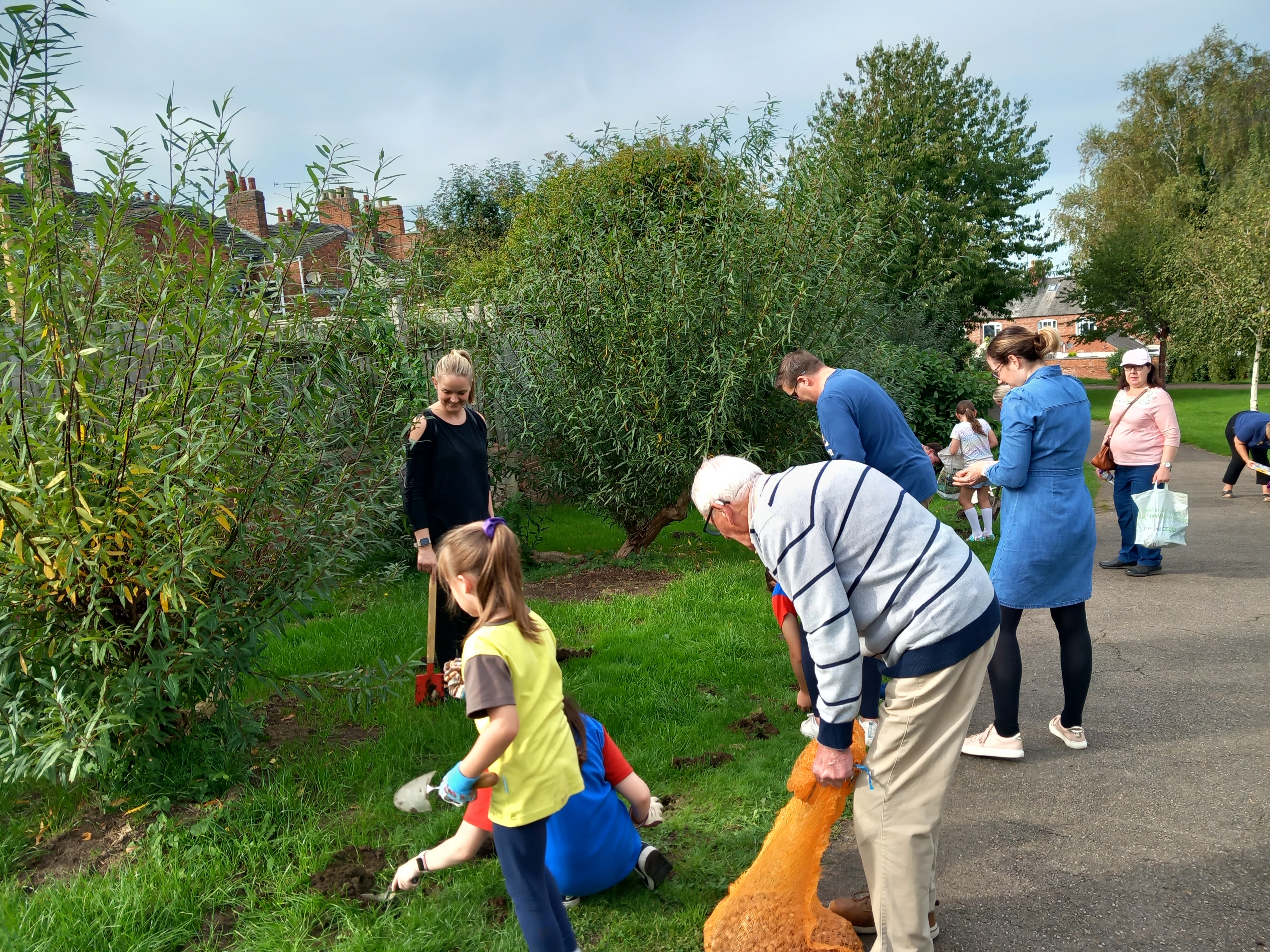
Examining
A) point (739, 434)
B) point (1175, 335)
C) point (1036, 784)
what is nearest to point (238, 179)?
point (1036, 784)

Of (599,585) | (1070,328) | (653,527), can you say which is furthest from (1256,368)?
(1070,328)

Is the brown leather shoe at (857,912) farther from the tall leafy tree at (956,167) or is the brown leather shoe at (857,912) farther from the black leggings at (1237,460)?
the tall leafy tree at (956,167)

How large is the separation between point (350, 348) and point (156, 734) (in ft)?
5.92

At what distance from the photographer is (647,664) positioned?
5.55 metres

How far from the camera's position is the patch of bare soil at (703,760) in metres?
4.19

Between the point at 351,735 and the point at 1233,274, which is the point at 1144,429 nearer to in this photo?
the point at 351,735

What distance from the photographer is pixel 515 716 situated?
8.11 feet

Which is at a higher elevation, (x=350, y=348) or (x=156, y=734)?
(x=350, y=348)

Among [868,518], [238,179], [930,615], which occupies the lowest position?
[930,615]

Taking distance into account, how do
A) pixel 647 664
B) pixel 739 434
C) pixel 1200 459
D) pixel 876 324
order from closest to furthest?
pixel 647 664 < pixel 739 434 < pixel 876 324 < pixel 1200 459

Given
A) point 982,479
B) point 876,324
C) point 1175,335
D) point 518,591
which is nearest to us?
point 518,591

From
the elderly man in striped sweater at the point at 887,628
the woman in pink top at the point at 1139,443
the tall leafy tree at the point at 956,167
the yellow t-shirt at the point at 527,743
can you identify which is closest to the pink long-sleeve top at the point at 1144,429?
the woman in pink top at the point at 1139,443

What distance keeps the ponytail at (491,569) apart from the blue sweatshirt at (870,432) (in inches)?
84.9

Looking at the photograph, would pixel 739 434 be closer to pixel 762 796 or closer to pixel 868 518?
pixel 762 796
